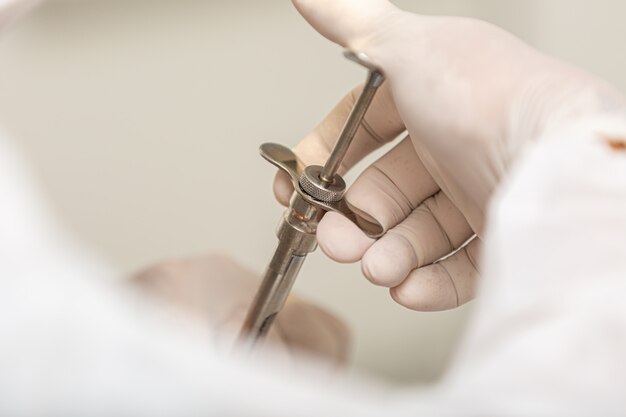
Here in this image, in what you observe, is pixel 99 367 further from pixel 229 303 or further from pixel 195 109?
pixel 195 109

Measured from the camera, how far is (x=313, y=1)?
0.38 meters

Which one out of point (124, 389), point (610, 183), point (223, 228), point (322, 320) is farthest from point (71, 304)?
point (223, 228)

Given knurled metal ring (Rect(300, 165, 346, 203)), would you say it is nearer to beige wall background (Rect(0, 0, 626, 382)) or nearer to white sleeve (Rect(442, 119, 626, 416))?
white sleeve (Rect(442, 119, 626, 416))

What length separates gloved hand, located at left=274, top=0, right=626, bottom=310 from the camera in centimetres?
31

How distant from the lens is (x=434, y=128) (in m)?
0.33

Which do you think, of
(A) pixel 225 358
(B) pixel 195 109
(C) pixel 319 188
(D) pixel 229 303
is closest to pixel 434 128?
(C) pixel 319 188

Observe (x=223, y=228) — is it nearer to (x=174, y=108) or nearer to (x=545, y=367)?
(x=174, y=108)

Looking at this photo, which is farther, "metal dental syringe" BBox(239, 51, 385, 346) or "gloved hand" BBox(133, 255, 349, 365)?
"gloved hand" BBox(133, 255, 349, 365)

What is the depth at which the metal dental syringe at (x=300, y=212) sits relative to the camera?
341 millimetres

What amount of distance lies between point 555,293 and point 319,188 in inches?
6.1

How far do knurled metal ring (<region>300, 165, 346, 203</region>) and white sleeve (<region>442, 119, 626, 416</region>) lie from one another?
125 mm

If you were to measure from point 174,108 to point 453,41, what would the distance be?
54 centimetres

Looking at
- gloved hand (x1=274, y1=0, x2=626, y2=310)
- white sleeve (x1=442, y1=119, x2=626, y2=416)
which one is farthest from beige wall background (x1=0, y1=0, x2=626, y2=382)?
white sleeve (x1=442, y1=119, x2=626, y2=416)

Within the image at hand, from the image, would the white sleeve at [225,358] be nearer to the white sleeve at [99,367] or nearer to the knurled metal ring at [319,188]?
the white sleeve at [99,367]
